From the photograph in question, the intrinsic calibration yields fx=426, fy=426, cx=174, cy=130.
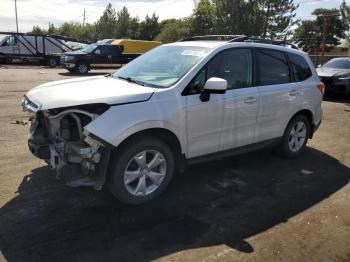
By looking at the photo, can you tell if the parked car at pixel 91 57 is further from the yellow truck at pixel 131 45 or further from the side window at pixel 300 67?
the side window at pixel 300 67

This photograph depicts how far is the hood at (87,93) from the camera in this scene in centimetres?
431

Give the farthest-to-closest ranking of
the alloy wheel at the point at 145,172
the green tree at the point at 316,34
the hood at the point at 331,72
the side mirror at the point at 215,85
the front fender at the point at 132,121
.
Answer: the green tree at the point at 316,34, the hood at the point at 331,72, the side mirror at the point at 215,85, the alloy wheel at the point at 145,172, the front fender at the point at 132,121

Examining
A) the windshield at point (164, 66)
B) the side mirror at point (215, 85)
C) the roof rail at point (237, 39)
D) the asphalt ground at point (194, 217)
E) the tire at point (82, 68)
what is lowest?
the asphalt ground at point (194, 217)

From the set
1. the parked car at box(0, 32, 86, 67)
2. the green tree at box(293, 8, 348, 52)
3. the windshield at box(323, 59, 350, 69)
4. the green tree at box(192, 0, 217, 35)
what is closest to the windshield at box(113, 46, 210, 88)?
the windshield at box(323, 59, 350, 69)

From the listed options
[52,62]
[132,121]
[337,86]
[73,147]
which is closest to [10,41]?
[52,62]

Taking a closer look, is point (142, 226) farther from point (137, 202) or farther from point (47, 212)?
point (47, 212)

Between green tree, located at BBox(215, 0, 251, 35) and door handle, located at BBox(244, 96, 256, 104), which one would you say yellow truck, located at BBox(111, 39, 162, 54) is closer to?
green tree, located at BBox(215, 0, 251, 35)

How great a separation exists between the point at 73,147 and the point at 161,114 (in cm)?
99

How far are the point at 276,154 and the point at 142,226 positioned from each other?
328cm

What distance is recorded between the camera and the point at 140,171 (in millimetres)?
4621

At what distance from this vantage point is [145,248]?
3811 millimetres

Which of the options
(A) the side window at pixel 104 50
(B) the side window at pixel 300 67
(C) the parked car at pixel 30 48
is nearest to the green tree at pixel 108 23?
(C) the parked car at pixel 30 48

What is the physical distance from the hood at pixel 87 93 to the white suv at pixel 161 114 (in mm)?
11

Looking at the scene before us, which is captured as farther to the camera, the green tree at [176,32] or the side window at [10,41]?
the green tree at [176,32]
